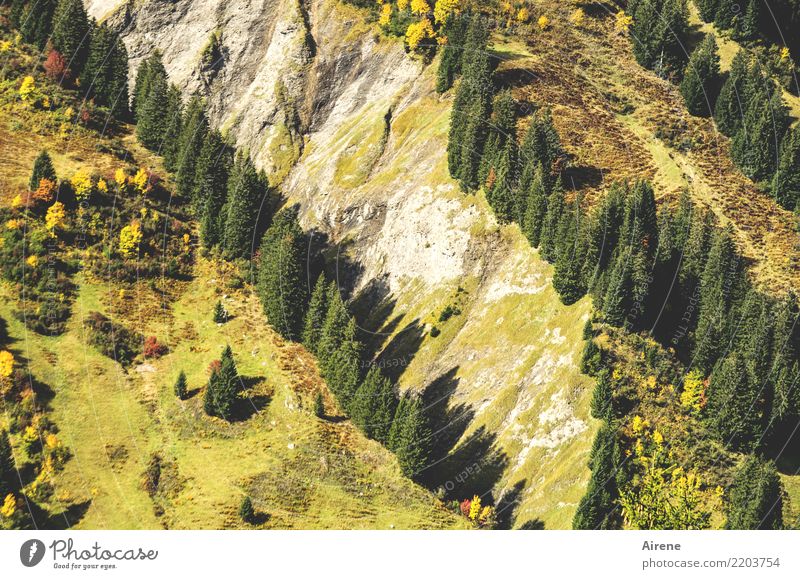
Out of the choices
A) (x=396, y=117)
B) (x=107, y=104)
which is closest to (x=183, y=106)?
(x=107, y=104)

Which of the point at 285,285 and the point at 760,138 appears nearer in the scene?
the point at 285,285

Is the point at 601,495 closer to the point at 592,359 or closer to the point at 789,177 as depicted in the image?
the point at 592,359

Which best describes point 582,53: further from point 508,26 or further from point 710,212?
point 710,212

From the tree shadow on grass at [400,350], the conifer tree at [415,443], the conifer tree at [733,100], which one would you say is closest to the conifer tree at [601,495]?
the conifer tree at [415,443]

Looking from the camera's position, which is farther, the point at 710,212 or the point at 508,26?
the point at 508,26

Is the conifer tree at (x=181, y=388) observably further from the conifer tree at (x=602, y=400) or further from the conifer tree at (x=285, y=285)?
the conifer tree at (x=602, y=400)

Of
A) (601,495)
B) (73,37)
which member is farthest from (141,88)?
(601,495)

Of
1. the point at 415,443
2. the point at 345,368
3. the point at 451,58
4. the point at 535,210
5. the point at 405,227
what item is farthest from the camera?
the point at 451,58
